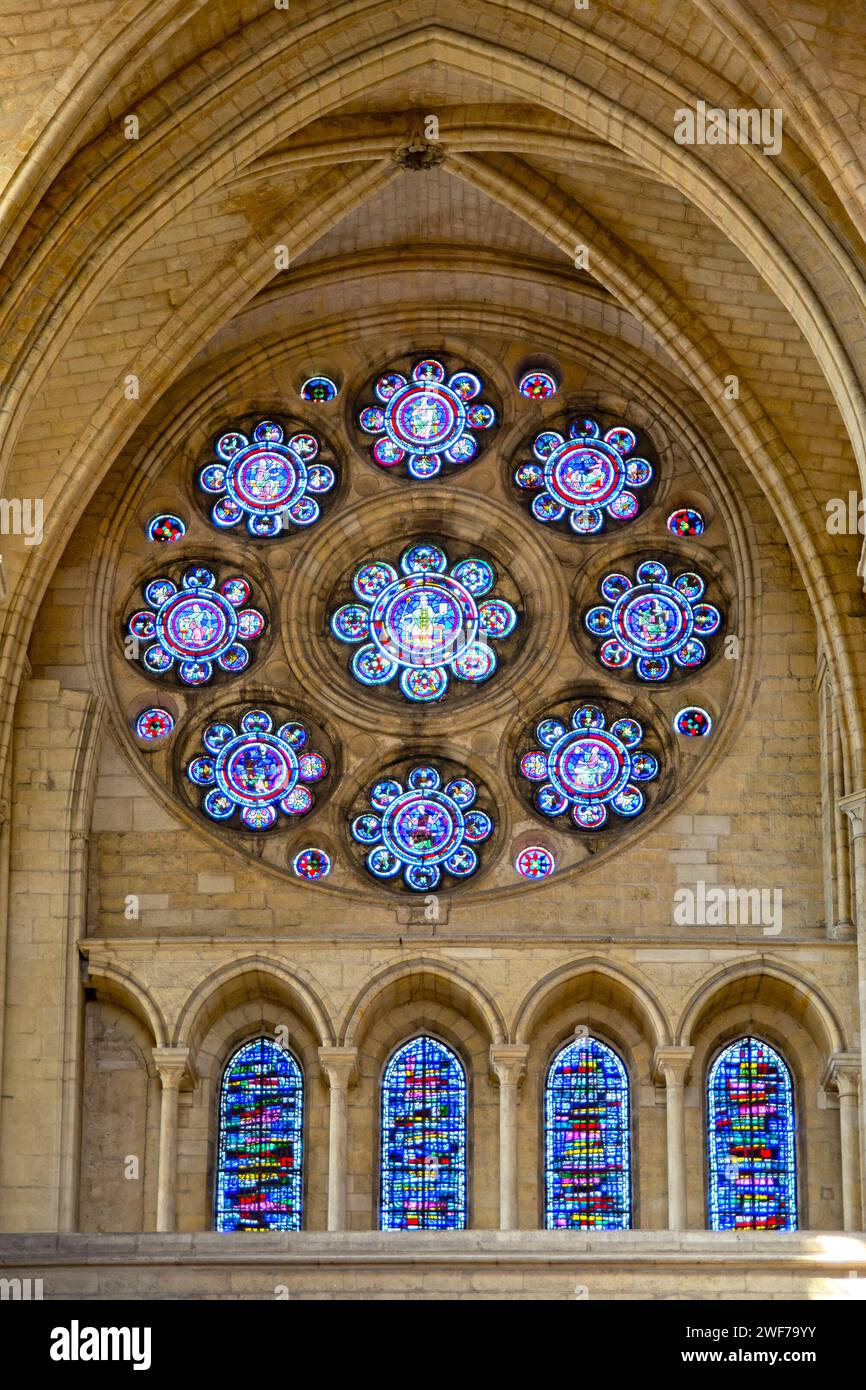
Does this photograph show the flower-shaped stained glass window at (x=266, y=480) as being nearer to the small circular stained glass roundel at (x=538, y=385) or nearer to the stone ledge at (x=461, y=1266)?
the small circular stained glass roundel at (x=538, y=385)

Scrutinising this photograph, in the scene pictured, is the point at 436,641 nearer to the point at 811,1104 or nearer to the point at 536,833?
the point at 536,833

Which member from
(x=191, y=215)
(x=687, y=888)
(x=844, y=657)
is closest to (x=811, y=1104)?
(x=687, y=888)

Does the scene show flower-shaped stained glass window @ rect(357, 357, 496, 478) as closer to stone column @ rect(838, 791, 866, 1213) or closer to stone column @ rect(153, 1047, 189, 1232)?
stone column @ rect(838, 791, 866, 1213)

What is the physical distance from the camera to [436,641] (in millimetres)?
24703

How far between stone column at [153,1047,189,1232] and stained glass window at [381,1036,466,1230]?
1.55 meters

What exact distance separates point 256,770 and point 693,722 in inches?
135

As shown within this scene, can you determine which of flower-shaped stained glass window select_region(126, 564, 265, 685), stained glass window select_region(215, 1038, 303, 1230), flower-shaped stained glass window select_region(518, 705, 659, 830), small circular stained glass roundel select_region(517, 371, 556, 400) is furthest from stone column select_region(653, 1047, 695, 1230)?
small circular stained glass roundel select_region(517, 371, 556, 400)

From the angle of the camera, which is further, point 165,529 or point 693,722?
point 165,529

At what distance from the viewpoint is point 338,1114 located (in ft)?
74.0

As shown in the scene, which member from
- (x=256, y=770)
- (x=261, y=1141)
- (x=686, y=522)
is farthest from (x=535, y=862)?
(x=686, y=522)

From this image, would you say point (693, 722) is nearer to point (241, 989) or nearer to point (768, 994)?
point (768, 994)

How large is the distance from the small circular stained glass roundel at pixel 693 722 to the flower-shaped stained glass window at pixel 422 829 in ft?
5.49

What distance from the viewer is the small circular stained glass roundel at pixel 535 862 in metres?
23.7
